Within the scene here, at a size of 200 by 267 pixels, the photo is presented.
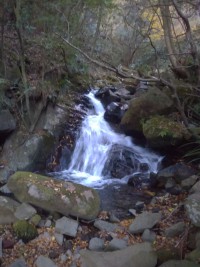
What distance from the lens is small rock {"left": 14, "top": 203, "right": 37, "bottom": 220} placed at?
16.9 ft

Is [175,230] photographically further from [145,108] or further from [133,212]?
[145,108]

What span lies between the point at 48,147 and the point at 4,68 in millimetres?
2257

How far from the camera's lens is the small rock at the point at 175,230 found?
4.73m

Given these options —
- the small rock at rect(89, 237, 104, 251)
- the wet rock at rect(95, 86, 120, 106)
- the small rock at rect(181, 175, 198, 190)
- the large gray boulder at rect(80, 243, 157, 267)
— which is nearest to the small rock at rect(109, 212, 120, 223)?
the small rock at rect(89, 237, 104, 251)

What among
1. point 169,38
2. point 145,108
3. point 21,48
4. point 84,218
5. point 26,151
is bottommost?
point 84,218

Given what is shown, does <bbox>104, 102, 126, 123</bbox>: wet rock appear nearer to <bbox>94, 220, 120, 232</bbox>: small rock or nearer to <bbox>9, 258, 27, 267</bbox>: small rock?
<bbox>94, 220, 120, 232</bbox>: small rock

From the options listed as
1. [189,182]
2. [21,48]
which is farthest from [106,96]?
[189,182]

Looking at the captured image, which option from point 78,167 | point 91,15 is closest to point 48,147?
point 78,167

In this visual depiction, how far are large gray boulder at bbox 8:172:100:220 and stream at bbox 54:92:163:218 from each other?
62cm

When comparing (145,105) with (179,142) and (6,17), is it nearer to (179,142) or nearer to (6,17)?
(179,142)

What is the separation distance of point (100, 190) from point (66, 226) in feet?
6.07

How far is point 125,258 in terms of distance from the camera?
4121mm

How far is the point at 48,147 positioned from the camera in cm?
787

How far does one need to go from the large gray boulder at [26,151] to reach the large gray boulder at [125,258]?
345 centimetres
